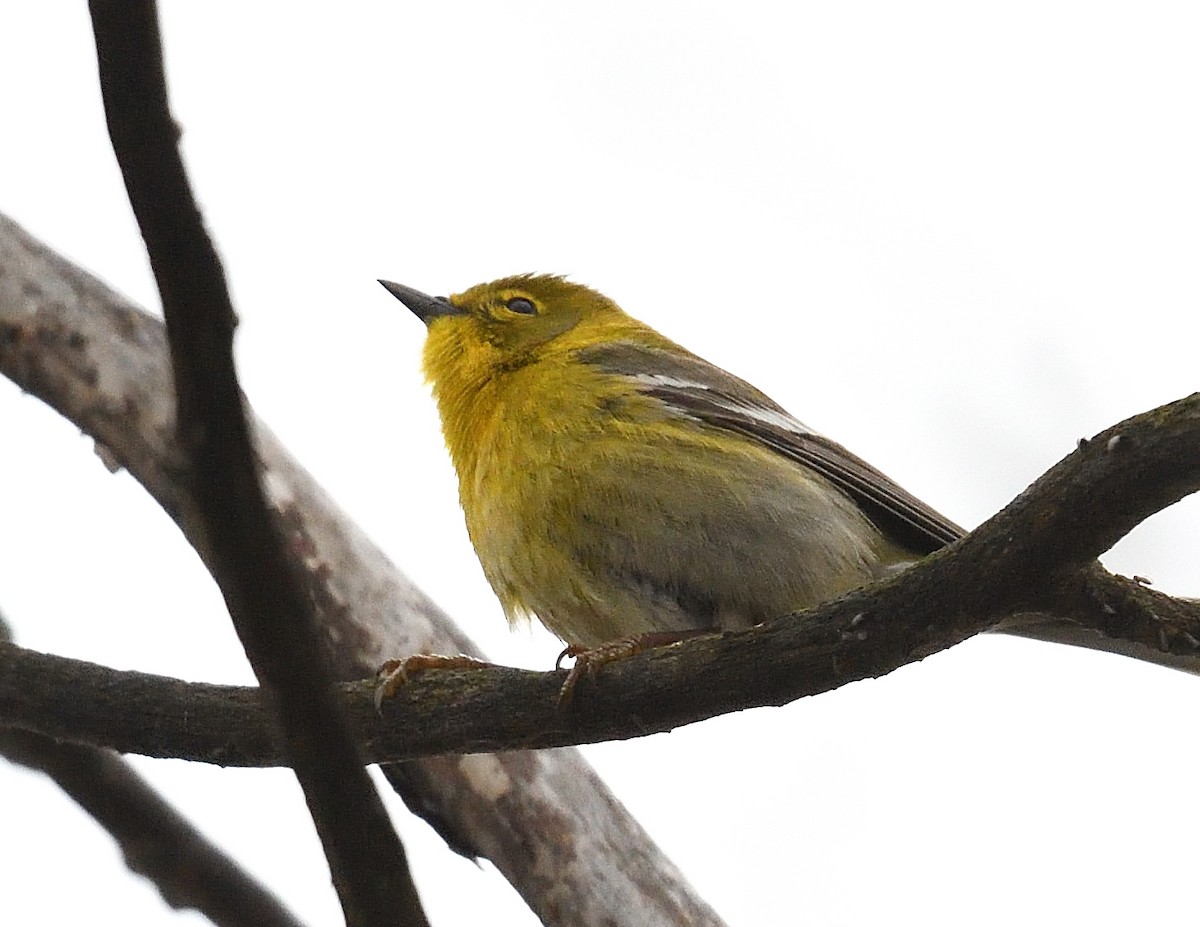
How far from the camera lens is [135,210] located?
2.05 m

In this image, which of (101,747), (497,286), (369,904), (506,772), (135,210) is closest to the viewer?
(135,210)

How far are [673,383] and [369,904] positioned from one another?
3436mm

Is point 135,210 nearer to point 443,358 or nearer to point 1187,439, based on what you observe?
point 1187,439

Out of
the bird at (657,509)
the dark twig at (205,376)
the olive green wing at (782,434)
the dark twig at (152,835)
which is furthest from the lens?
the olive green wing at (782,434)

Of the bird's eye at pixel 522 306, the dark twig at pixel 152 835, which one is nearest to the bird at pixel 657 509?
the bird's eye at pixel 522 306

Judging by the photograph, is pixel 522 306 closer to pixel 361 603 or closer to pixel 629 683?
pixel 361 603

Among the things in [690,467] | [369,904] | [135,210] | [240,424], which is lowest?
[369,904]

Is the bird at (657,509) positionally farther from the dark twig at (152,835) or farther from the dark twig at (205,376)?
the dark twig at (205,376)

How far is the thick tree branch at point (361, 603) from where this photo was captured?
5.06 m

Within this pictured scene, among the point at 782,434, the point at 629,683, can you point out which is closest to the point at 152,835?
the point at 629,683

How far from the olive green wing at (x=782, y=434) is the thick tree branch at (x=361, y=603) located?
1.22 meters

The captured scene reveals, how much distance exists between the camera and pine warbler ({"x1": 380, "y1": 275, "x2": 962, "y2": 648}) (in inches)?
189

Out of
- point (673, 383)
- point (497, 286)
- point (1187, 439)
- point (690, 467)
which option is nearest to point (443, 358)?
point (497, 286)

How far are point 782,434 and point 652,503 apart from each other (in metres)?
0.90
